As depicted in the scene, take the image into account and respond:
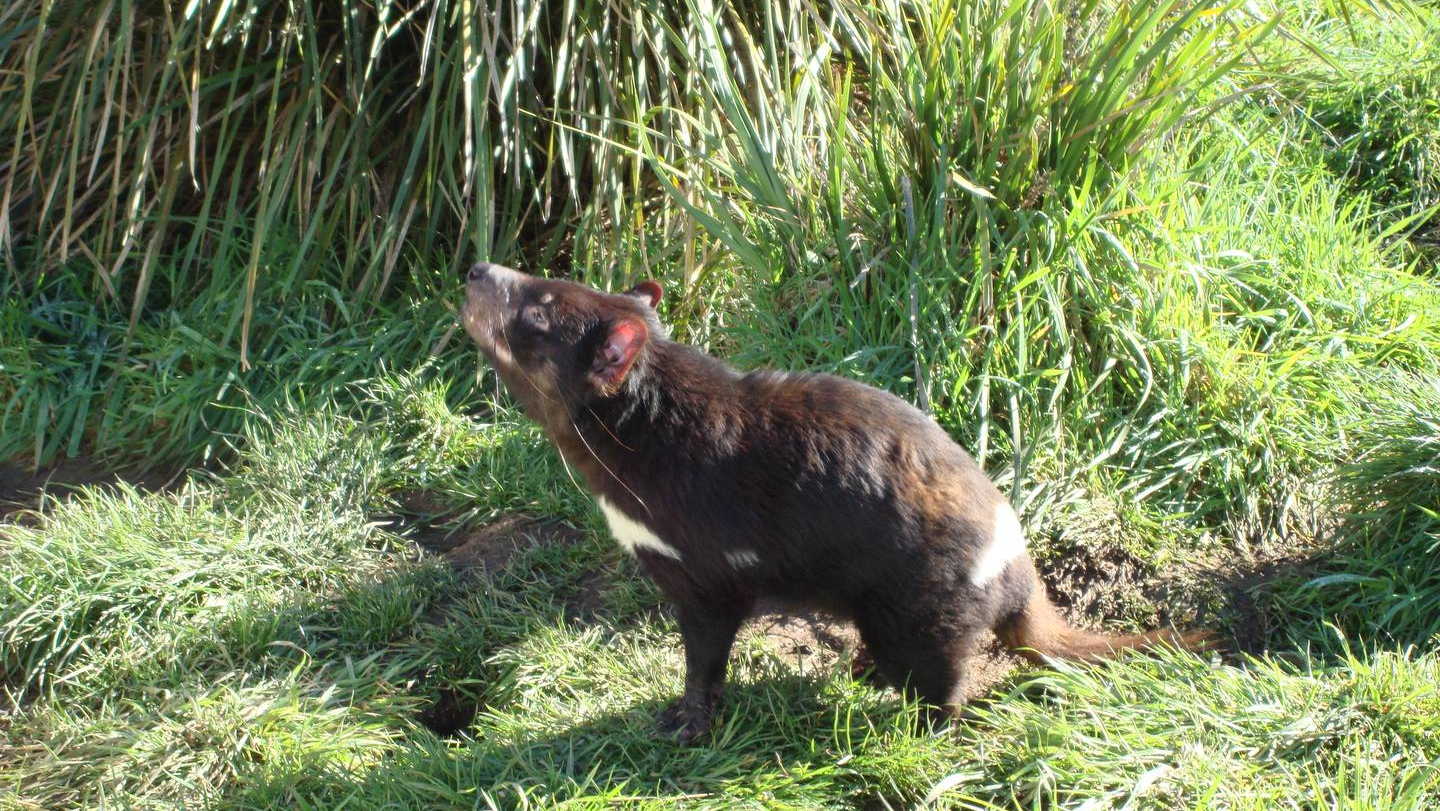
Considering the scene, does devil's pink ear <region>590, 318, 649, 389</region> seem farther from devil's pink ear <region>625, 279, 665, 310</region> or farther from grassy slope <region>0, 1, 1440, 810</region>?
grassy slope <region>0, 1, 1440, 810</region>

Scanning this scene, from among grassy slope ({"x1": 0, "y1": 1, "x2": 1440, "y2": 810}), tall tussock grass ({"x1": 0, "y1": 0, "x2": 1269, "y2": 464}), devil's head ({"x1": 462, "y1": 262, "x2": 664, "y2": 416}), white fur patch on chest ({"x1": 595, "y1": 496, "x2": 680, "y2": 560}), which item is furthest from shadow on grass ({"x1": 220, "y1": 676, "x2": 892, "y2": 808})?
tall tussock grass ({"x1": 0, "y1": 0, "x2": 1269, "y2": 464})

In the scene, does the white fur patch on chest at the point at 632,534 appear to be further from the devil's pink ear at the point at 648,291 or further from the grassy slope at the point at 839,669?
the devil's pink ear at the point at 648,291

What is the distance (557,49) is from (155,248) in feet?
4.98

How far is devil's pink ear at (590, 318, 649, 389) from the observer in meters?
2.59

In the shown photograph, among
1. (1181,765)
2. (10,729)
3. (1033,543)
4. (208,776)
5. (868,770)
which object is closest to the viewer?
(1181,765)

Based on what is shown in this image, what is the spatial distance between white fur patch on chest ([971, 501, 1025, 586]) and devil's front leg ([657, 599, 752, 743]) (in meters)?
0.50

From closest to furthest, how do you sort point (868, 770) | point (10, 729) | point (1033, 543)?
point (868, 770)
point (10, 729)
point (1033, 543)

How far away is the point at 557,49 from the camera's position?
13.1ft

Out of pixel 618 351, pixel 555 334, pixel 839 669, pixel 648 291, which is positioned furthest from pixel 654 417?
pixel 839 669

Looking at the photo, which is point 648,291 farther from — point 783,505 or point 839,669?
point 839,669

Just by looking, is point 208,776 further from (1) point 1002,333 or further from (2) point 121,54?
(2) point 121,54

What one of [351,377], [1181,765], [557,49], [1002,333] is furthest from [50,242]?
[1181,765]

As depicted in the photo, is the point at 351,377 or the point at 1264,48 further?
the point at 1264,48

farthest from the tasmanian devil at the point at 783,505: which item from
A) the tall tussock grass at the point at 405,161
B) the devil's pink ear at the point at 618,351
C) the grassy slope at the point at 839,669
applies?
the tall tussock grass at the point at 405,161
